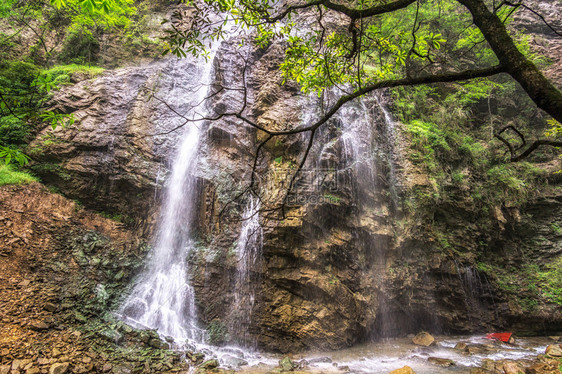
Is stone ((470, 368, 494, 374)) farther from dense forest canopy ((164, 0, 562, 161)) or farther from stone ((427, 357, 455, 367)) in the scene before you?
dense forest canopy ((164, 0, 562, 161))

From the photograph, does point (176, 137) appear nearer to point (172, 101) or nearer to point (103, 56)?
point (172, 101)

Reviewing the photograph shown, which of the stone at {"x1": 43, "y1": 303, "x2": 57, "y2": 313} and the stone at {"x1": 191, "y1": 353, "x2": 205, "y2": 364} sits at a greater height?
the stone at {"x1": 43, "y1": 303, "x2": 57, "y2": 313}

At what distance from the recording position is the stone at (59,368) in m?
5.39

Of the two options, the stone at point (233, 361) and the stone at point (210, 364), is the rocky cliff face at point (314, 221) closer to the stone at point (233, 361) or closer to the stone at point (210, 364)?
the stone at point (233, 361)

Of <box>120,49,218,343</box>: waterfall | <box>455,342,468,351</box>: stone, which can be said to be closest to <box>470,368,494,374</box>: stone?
<box>455,342,468,351</box>: stone

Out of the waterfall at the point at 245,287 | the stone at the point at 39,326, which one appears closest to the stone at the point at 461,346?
the waterfall at the point at 245,287

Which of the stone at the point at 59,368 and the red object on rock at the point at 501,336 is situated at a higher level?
the stone at the point at 59,368

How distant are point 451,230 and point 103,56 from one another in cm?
Answer: 1769

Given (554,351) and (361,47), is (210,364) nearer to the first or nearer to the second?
(361,47)

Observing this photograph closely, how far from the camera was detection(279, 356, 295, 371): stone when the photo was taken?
6.83 m

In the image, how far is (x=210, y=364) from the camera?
6711 millimetres

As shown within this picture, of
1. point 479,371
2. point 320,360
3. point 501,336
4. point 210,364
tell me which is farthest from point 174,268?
point 501,336

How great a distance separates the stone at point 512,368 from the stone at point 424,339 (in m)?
2.32

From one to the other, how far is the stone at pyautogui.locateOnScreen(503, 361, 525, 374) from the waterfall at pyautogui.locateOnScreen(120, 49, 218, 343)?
7974 mm
